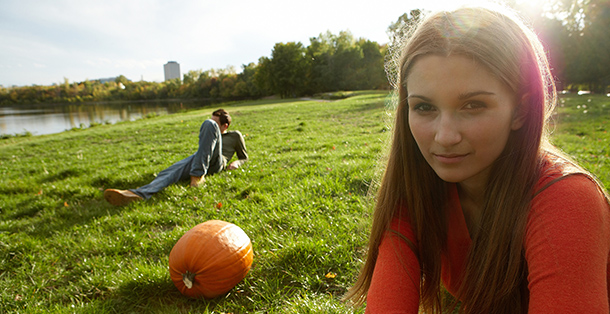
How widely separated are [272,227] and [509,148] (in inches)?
97.0

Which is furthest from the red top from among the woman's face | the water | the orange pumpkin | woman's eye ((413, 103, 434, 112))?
the water

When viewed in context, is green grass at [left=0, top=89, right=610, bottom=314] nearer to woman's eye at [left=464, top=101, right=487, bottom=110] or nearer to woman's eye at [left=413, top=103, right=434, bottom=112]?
woman's eye at [left=413, top=103, right=434, bottom=112]

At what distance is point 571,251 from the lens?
3.07 ft

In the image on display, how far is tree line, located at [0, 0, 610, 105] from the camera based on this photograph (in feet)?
101

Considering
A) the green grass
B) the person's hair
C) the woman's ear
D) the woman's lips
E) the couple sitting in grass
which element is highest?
the woman's ear

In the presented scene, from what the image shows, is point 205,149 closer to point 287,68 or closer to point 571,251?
point 571,251

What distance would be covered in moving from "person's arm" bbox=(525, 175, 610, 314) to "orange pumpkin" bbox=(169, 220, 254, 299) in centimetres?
198

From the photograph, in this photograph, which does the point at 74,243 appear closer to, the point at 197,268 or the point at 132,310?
the point at 132,310

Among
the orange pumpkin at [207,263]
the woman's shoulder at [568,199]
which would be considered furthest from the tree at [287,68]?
the woman's shoulder at [568,199]

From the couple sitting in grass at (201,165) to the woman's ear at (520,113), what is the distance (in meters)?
4.46

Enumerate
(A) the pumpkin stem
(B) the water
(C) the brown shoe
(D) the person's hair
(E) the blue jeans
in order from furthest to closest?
1. (B) the water
2. (D) the person's hair
3. (E) the blue jeans
4. (C) the brown shoe
5. (A) the pumpkin stem

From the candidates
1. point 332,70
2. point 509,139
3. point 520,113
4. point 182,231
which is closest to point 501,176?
point 509,139

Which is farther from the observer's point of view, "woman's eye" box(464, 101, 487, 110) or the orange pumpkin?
the orange pumpkin

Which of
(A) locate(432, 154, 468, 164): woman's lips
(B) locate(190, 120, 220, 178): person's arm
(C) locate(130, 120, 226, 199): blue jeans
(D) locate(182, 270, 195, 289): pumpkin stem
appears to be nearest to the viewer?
(A) locate(432, 154, 468, 164): woman's lips
